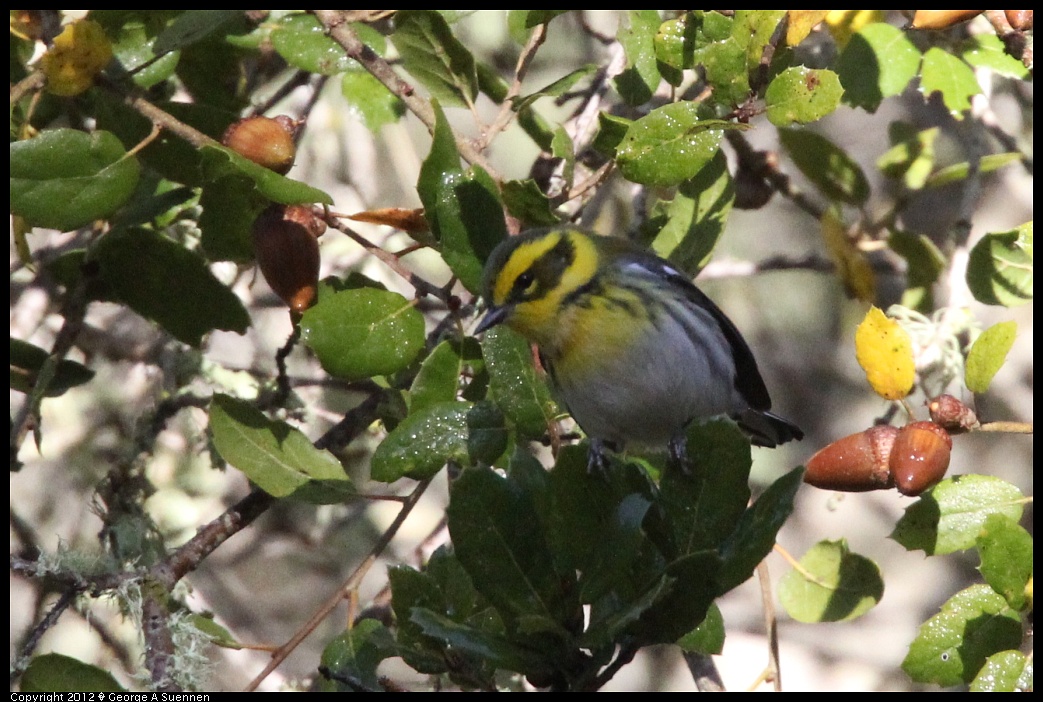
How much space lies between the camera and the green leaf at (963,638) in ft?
6.21

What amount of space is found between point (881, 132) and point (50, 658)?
12.6ft

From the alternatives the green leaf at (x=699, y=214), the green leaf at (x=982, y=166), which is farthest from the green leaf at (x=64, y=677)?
the green leaf at (x=982, y=166)

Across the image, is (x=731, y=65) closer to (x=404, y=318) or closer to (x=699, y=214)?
(x=699, y=214)

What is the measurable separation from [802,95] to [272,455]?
1274 millimetres

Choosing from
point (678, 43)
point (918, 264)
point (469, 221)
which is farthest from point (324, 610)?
point (918, 264)

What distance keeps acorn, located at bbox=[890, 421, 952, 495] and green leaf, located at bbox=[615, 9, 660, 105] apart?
3.29ft

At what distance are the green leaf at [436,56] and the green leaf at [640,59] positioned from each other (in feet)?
1.18

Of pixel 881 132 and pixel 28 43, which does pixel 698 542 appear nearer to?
pixel 28 43

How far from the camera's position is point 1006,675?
1.74m

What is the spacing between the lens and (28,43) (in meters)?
2.57

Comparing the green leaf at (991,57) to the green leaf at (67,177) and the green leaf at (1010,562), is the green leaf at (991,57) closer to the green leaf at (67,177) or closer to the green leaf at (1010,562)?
the green leaf at (1010,562)

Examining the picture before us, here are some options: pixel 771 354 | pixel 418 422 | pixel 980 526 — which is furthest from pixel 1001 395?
pixel 418 422

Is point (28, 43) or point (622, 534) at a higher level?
point (28, 43)

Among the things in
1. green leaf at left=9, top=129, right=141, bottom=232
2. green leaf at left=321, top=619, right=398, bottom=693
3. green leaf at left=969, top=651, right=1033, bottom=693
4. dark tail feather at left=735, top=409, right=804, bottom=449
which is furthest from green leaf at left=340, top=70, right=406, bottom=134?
green leaf at left=969, top=651, right=1033, bottom=693
